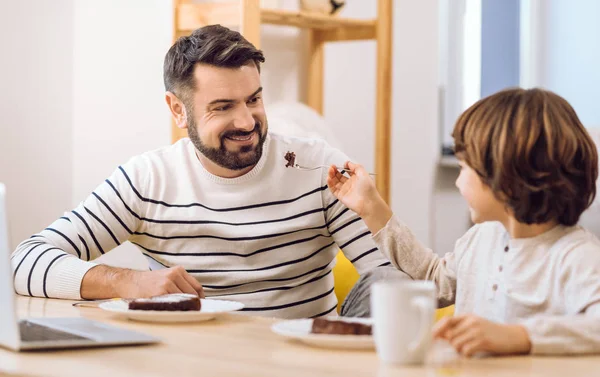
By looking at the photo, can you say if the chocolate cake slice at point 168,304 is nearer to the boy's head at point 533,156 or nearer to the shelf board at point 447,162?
the boy's head at point 533,156

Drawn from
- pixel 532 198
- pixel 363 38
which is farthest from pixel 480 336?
pixel 363 38

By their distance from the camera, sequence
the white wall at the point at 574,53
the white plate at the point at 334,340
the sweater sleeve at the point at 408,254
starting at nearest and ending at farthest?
the white plate at the point at 334,340 → the sweater sleeve at the point at 408,254 → the white wall at the point at 574,53

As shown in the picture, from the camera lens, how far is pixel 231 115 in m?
1.97

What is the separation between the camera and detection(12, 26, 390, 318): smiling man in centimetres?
192

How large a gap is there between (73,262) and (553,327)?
0.98 metres

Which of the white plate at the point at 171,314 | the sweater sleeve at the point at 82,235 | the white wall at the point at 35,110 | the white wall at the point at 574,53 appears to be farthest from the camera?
the white wall at the point at 574,53

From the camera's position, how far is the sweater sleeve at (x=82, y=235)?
67.0 inches

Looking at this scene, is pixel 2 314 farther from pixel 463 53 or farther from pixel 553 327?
pixel 463 53

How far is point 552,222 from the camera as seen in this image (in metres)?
1.23

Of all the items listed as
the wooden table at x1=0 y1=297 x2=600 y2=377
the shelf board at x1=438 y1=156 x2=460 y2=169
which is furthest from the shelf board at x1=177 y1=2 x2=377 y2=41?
the wooden table at x1=0 y1=297 x2=600 y2=377

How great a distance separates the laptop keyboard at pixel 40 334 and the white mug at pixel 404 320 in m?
0.39

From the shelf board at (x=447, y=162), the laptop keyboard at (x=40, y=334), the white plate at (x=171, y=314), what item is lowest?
the white plate at (x=171, y=314)

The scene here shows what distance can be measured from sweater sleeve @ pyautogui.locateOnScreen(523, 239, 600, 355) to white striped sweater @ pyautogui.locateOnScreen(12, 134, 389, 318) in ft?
2.42

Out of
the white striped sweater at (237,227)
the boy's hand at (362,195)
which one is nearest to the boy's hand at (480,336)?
the boy's hand at (362,195)
